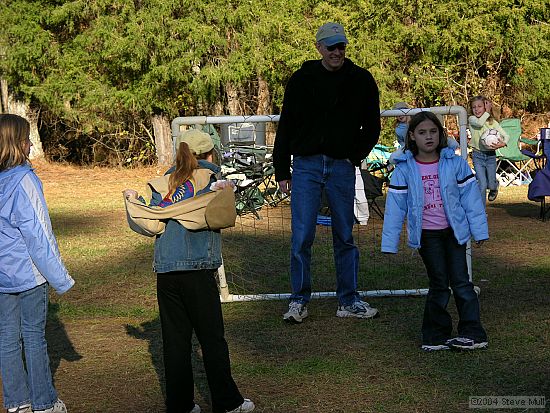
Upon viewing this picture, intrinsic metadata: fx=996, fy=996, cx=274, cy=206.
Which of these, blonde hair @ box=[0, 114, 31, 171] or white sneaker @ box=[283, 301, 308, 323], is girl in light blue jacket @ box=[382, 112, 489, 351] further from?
blonde hair @ box=[0, 114, 31, 171]

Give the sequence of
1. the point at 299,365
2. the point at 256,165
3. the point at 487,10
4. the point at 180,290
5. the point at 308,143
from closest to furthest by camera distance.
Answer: the point at 180,290 → the point at 299,365 → the point at 308,143 → the point at 256,165 → the point at 487,10

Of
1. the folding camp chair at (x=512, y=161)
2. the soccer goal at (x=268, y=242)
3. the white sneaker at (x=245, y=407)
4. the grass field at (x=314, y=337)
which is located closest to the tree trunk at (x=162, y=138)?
the soccer goal at (x=268, y=242)

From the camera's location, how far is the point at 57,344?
6918 mm

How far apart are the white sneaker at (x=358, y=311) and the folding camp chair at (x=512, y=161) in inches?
380

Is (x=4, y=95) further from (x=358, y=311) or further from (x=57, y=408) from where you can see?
(x=57, y=408)

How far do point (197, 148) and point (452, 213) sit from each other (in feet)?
5.94

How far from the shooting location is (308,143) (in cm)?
705

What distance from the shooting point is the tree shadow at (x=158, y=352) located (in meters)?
5.67

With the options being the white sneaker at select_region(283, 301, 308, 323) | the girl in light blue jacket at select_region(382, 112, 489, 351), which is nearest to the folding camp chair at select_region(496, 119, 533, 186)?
the white sneaker at select_region(283, 301, 308, 323)

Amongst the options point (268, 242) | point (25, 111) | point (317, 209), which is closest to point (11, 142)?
point (317, 209)

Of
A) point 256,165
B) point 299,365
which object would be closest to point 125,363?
point 299,365

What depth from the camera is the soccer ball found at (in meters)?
13.2

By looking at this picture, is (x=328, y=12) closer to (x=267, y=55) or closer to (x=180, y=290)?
(x=267, y=55)

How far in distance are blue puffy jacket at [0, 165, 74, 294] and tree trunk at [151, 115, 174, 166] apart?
16.7 m
